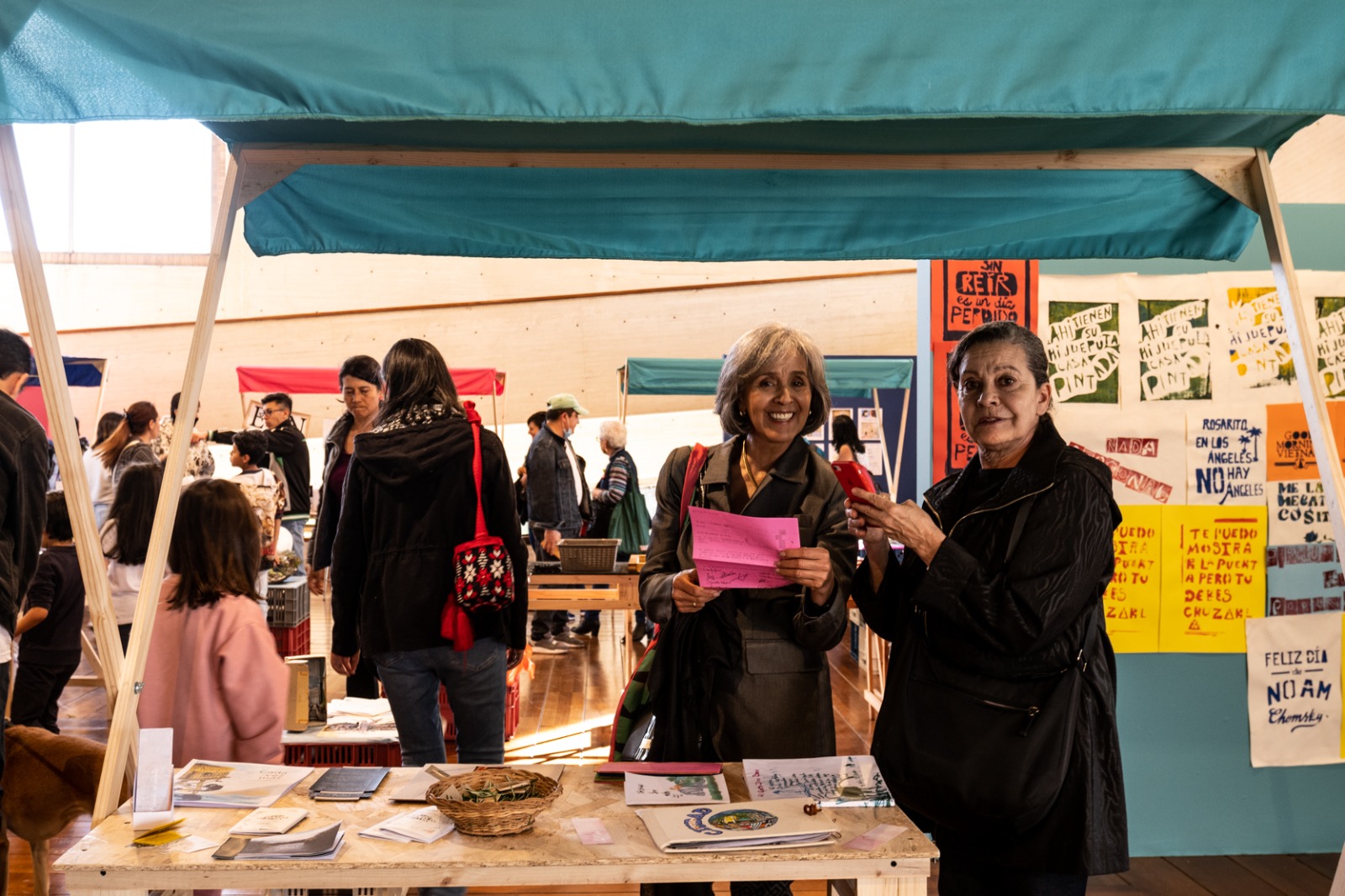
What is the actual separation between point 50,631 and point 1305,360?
14.7ft

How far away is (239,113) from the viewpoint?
148 centimetres

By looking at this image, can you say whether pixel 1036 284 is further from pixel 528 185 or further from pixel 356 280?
pixel 356 280

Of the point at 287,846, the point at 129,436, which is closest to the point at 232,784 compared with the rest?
the point at 287,846

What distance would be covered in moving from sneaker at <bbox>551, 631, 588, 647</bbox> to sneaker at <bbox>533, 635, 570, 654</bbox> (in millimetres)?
37

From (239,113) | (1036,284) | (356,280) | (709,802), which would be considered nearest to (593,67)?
(239,113)

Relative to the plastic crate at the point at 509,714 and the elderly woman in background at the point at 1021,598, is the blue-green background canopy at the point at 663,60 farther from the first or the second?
the plastic crate at the point at 509,714

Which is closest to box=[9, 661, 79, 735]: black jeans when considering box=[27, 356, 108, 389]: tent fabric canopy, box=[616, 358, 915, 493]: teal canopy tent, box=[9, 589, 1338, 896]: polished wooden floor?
box=[9, 589, 1338, 896]: polished wooden floor

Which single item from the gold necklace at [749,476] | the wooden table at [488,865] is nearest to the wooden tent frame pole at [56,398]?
the wooden table at [488,865]

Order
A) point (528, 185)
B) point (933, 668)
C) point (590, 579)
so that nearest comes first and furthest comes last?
point (933, 668), point (528, 185), point (590, 579)

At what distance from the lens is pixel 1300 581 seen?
11.9 feet

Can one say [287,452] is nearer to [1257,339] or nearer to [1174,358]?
[1174,358]

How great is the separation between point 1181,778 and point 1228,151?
247 centimetres

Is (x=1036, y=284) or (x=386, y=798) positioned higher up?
(x=1036, y=284)

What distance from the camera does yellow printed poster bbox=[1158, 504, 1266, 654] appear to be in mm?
3604
